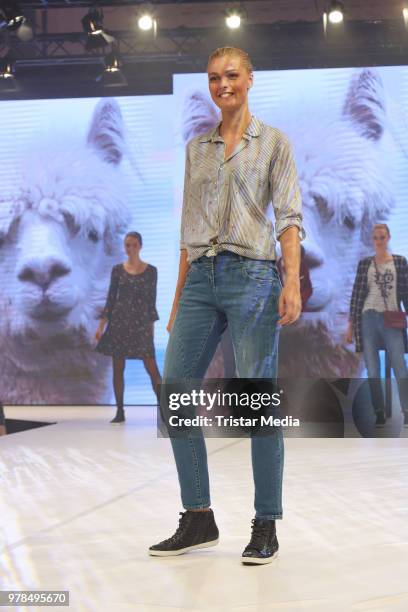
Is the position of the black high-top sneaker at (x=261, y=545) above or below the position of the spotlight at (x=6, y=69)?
below

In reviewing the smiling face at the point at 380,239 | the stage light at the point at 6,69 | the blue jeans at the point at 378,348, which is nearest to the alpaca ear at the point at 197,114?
the stage light at the point at 6,69

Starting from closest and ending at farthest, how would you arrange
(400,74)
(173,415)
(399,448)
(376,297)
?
(173,415) < (399,448) < (376,297) < (400,74)

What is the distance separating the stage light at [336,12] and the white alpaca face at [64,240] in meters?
2.21

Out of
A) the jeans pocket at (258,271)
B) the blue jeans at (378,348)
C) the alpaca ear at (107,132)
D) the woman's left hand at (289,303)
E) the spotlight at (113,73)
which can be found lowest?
the blue jeans at (378,348)

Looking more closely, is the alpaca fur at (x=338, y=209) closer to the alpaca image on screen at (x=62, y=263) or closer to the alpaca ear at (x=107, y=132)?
the alpaca ear at (x=107, y=132)

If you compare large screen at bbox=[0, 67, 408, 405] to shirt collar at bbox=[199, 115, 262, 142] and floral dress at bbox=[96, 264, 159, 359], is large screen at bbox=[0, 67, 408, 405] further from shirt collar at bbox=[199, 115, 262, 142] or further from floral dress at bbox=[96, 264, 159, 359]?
shirt collar at bbox=[199, 115, 262, 142]

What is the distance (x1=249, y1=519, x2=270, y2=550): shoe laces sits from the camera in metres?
1.97

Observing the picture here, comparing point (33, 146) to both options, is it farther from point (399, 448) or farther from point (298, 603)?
point (298, 603)

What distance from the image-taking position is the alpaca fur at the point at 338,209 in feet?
25.4

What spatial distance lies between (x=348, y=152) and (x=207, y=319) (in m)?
6.09

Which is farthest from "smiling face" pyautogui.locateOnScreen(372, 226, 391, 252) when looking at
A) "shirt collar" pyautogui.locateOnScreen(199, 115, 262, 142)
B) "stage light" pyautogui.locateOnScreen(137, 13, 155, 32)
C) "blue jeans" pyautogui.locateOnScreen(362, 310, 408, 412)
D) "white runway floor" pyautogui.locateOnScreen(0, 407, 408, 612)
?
"shirt collar" pyautogui.locateOnScreen(199, 115, 262, 142)

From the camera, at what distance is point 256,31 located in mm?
7832

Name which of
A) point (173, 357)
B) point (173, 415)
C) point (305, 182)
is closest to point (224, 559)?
point (173, 415)

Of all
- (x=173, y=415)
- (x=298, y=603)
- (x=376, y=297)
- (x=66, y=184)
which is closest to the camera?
(x=298, y=603)
